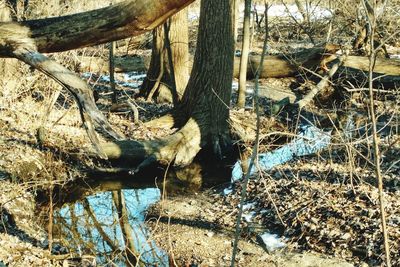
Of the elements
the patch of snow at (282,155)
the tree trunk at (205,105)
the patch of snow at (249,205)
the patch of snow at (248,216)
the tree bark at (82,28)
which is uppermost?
the tree bark at (82,28)

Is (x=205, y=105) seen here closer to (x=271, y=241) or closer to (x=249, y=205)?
(x=249, y=205)

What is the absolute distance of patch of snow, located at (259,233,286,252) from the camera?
25.0 feet

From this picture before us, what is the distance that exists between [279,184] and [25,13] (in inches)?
273

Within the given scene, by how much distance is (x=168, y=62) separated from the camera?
1385 cm

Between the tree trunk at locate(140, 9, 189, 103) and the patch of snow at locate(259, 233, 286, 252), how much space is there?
5666 millimetres

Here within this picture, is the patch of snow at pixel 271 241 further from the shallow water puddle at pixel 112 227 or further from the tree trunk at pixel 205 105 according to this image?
the tree trunk at pixel 205 105

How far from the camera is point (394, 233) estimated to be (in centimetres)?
696

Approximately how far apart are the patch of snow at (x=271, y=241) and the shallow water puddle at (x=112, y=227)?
1.44 metres

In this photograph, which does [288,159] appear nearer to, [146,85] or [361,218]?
[361,218]

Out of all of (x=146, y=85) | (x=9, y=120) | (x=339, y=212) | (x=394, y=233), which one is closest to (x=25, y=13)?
(x=9, y=120)

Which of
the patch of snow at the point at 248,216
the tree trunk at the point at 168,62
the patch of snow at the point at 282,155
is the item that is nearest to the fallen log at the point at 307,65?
the tree trunk at the point at 168,62

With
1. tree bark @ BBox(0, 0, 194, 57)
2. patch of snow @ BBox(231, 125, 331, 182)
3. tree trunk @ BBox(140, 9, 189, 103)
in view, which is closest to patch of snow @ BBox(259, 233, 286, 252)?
patch of snow @ BBox(231, 125, 331, 182)

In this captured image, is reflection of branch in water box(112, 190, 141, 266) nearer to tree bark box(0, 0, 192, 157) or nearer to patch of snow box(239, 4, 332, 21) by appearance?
tree bark box(0, 0, 192, 157)

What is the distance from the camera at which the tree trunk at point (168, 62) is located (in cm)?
1345
